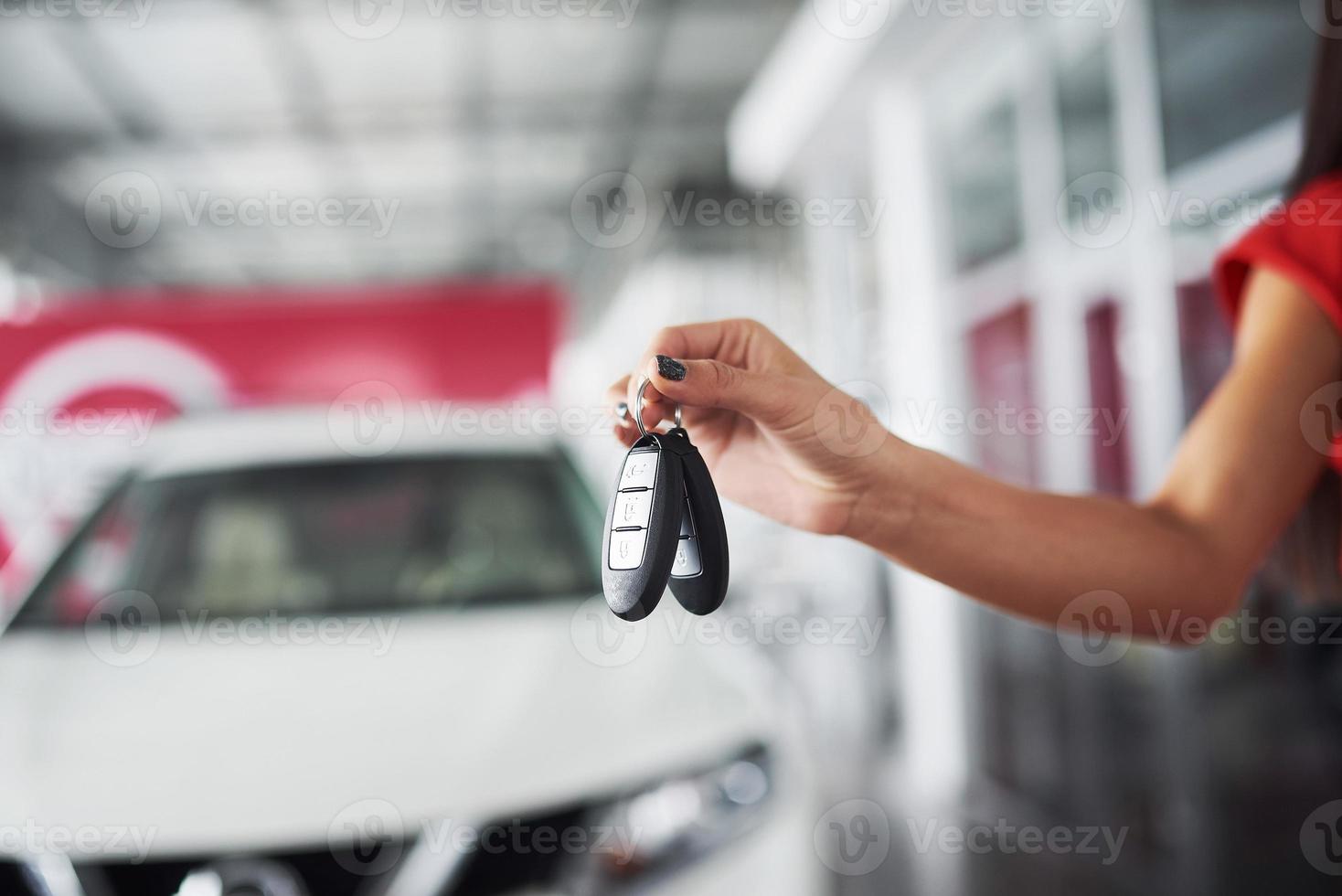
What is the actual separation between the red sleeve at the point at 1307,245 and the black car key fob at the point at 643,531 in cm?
77

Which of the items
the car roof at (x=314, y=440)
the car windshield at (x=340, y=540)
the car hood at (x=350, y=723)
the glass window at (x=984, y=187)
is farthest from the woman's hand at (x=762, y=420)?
the glass window at (x=984, y=187)

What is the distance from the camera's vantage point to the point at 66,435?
12.9ft

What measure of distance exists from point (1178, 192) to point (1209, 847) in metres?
1.84

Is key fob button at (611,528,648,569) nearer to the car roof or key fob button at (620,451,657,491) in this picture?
key fob button at (620,451,657,491)

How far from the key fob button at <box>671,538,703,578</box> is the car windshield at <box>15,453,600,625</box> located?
1.33 metres

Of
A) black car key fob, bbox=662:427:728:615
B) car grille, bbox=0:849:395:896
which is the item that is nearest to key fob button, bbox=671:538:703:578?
black car key fob, bbox=662:427:728:615

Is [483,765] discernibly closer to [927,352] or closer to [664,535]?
[664,535]

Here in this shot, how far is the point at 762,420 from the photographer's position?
2.23 feet

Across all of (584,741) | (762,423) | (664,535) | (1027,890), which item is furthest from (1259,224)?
(1027,890)

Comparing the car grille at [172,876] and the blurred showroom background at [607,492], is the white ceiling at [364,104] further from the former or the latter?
the car grille at [172,876]

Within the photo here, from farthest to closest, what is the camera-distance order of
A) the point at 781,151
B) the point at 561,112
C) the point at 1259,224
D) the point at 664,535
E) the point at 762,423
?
the point at 561,112 < the point at 781,151 < the point at 1259,224 < the point at 762,423 < the point at 664,535

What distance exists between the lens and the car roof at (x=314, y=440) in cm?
216

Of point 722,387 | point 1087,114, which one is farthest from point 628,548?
point 1087,114

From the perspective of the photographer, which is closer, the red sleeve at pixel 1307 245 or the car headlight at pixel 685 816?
the red sleeve at pixel 1307 245
